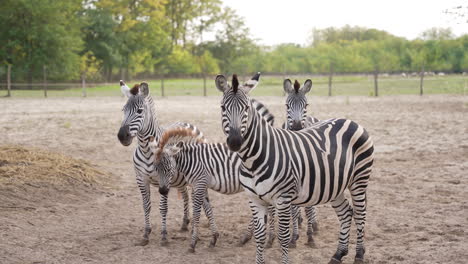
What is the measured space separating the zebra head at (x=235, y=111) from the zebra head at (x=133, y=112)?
Answer: 1996 mm

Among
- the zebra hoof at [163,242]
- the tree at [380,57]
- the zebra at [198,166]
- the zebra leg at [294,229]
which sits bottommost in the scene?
the zebra hoof at [163,242]

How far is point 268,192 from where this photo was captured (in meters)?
4.78

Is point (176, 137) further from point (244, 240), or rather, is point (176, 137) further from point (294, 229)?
point (294, 229)

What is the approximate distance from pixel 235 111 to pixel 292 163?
933 mm

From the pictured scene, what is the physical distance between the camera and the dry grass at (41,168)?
8812mm

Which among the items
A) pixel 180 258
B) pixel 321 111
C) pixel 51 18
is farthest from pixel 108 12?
pixel 180 258

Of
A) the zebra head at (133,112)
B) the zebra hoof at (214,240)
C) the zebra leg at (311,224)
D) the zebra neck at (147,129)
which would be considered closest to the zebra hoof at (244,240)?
the zebra hoof at (214,240)

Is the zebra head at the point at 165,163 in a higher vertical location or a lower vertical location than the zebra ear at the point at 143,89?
lower

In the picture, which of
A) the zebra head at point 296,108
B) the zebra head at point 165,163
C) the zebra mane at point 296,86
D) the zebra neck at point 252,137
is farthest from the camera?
the zebra mane at point 296,86

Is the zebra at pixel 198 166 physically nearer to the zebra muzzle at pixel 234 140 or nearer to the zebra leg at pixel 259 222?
the zebra leg at pixel 259 222

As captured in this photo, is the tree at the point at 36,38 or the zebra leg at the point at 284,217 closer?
the zebra leg at the point at 284,217

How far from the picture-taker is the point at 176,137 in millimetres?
6551

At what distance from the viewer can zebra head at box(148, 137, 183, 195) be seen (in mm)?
6023

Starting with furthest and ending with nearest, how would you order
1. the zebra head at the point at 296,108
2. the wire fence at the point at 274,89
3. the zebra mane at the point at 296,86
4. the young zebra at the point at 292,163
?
1. the wire fence at the point at 274,89
2. the zebra mane at the point at 296,86
3. the zebra head at the point at 296,108
4. the young zebra at the point at 292,163
